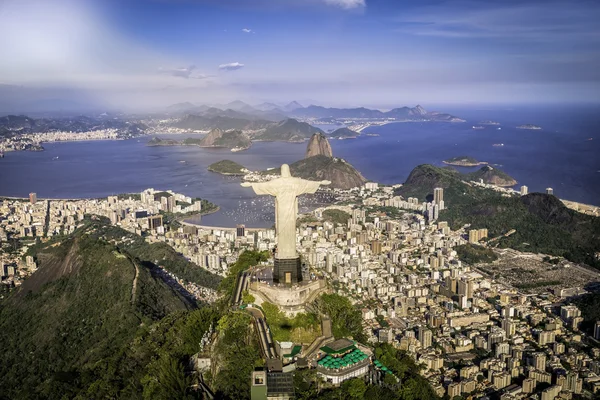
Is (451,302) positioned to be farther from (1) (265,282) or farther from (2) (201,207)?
(2) (201,207)

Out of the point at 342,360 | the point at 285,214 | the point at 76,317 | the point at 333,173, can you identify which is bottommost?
the point at 76,317

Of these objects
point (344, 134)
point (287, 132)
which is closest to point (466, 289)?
point (344, 134)

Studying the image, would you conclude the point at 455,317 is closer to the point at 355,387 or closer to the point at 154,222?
the point at 355,387

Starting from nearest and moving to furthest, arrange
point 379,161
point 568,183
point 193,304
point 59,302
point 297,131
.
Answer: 1. point 59,302
2. point 193,304
3. point 568,183
4. point 379,161
5. point 297,131

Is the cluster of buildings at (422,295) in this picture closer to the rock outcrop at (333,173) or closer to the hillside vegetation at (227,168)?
the rock outcrop at (333,173)

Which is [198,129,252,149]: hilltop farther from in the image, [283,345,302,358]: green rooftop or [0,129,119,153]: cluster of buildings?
[283,345,302,358]: green rooftop

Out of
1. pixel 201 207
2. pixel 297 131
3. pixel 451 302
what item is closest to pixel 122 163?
pixel 201 207
